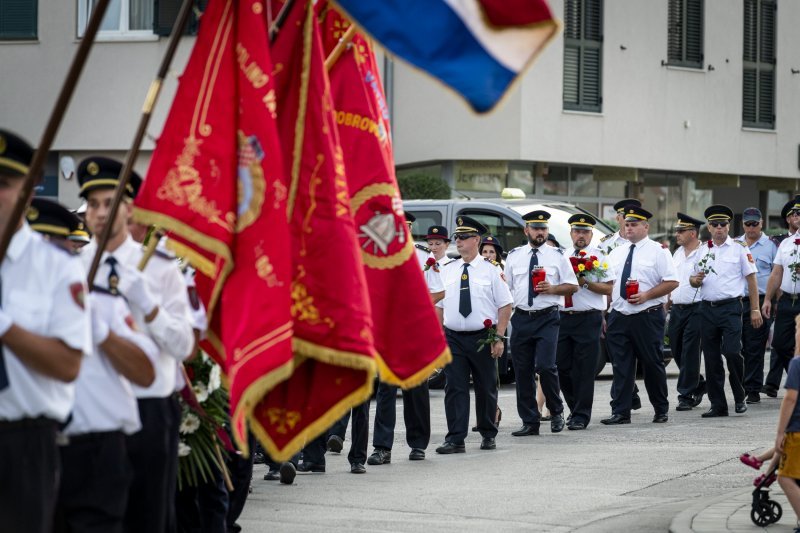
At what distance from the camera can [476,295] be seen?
14.5 metres

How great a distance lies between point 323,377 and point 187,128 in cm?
111

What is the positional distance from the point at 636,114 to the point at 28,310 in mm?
31001

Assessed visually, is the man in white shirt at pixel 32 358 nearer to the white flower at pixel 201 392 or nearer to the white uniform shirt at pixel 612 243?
the white flower at pixel 201 392

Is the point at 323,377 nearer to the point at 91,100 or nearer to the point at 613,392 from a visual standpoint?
the point at 613,392

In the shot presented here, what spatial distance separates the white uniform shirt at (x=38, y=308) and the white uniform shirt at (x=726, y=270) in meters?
12.8

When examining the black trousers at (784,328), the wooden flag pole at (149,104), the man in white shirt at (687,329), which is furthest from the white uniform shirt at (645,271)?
the wooden flag pole at (149,104)

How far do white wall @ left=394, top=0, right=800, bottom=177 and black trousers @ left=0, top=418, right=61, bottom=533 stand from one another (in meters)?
27.6

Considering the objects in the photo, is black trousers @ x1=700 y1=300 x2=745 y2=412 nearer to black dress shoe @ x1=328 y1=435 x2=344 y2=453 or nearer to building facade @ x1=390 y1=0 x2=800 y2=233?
black dress shoe @ x1=328 y1=435 x2=344 y2=453

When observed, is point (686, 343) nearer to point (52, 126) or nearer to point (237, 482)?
point (237, 482)

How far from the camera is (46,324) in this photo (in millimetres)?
4918

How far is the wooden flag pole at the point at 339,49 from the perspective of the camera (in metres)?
6.30

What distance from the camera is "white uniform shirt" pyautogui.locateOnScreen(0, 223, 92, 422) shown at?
491cm

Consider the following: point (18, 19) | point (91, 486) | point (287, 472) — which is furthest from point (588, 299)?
point (18, 19)

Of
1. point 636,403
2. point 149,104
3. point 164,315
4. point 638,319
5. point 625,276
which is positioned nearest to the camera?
point 149,104
